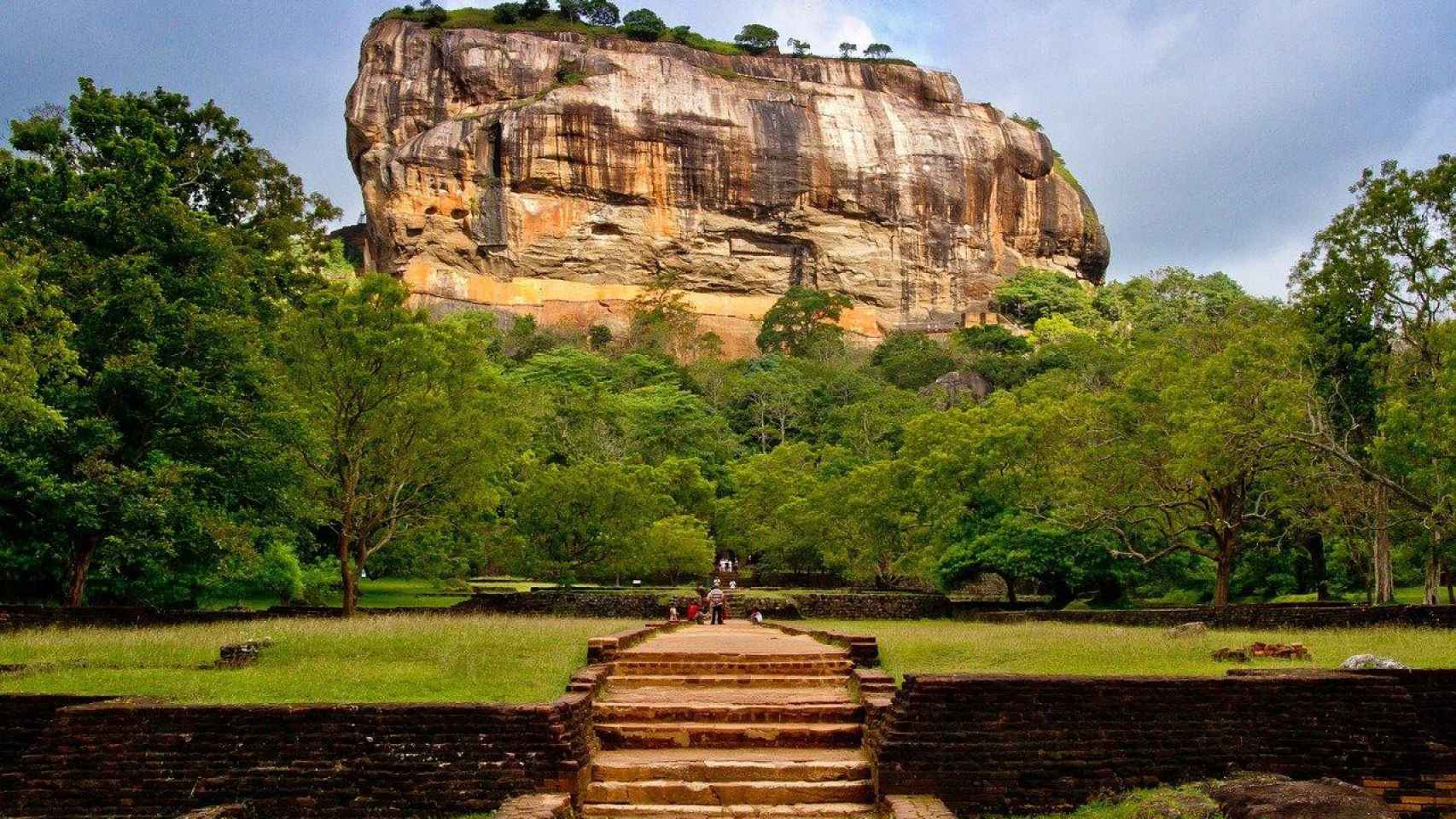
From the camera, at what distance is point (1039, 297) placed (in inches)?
3297

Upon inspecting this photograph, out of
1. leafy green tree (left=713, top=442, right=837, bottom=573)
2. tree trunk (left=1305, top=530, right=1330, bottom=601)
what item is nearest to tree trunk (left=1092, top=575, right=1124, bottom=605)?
tree trunk (left=1305, top=530, right=1330, bottom=601)

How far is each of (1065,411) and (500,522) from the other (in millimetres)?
12946

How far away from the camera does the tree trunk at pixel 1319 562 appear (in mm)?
26188

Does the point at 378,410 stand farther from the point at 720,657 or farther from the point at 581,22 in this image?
the point at 581,22

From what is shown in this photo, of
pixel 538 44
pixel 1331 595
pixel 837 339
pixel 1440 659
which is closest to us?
pixel 1440 659

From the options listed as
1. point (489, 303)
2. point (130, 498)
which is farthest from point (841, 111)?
point (130, 498)

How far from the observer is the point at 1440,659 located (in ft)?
39.7

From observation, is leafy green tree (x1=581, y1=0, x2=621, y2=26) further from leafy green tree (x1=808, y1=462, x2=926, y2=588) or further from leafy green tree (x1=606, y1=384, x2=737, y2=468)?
leafy green tree (x1=808, y1=462, x2=926, y2=588)

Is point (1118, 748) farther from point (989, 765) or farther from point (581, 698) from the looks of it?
point (581, 698)

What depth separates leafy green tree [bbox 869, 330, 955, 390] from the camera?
67.8 meters

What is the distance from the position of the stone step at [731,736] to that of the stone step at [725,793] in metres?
1.02

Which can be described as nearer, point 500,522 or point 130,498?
point 130,498

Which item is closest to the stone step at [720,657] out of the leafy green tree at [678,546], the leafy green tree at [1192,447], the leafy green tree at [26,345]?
the leafy green tree at [26,345]

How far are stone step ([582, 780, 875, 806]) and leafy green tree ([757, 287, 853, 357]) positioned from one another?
6622cm
